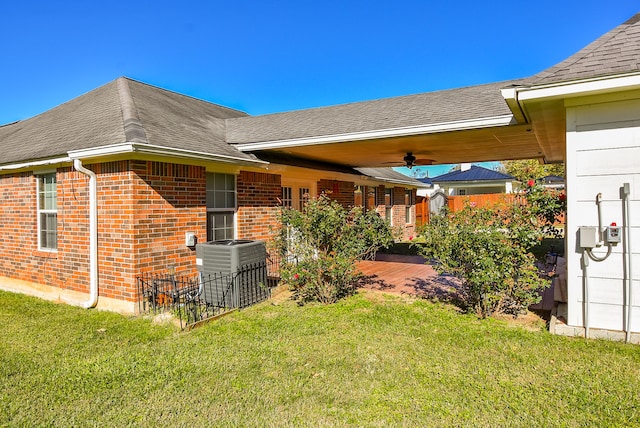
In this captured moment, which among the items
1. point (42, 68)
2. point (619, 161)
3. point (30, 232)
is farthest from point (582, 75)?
point (42, 68)

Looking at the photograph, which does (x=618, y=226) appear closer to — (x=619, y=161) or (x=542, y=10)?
(x=619, y=161)

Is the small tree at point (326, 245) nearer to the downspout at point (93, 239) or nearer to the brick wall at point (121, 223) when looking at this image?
the brick wall at point (121, 223)

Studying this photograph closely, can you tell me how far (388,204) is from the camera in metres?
17.7

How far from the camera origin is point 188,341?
195 inches

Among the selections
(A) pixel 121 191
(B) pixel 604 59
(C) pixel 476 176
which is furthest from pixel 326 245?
(C) pixel 476 176

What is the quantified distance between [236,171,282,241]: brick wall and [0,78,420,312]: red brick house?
24 millimetres

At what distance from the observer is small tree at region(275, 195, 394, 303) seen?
6562 millimetres

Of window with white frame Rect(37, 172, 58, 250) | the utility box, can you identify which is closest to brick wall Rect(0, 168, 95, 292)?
window with white frame Rect(37, 172, 58, 250)

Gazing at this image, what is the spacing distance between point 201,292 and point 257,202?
2764mm

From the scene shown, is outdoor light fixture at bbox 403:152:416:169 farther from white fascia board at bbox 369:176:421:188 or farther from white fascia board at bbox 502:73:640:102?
white fascia board at bbox 502:73:640:102

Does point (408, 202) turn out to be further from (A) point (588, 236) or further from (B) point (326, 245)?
(A) point (588, 236)

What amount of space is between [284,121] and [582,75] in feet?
19.6

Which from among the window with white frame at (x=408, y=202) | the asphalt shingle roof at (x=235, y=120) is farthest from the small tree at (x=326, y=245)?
the window with white frame at (x=408, y=202)

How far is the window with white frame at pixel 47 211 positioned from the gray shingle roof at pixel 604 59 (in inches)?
335
